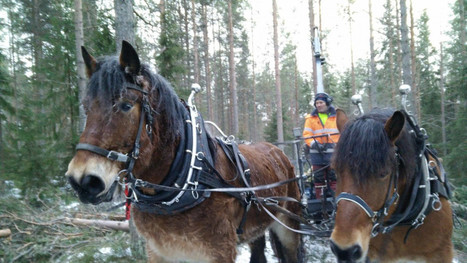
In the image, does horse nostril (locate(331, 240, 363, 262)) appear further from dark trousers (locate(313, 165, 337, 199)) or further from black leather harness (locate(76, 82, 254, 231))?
dark trousers (locate(313, 165, 337, 199))

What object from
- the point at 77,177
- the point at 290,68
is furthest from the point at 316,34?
the point at 290,68

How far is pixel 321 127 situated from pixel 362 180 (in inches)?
78.3

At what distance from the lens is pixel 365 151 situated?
2.08 metres

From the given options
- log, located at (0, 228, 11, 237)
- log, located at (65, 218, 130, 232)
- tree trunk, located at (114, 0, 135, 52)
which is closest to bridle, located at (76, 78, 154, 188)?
tree trunk, located at (114, 0, 135, 52)

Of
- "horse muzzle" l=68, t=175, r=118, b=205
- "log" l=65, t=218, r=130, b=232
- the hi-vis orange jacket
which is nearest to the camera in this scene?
"horse muzzle" l=68, t=175, r=118, b=205

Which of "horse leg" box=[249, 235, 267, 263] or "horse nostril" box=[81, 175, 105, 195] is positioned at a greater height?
"horse nostril" box=[81, 175, 105, 195]

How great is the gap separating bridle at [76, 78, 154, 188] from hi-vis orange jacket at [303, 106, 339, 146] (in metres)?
2.22

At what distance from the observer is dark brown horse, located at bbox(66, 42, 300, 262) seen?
74.5 inches

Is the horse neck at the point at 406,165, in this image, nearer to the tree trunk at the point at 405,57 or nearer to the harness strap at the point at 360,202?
the harness strap at the point at 360,202

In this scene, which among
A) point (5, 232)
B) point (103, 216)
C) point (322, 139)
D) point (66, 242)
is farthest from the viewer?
point (103, 216)

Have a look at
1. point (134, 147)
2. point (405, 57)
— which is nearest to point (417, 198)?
point (134, 147)

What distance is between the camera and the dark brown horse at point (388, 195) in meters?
2.00

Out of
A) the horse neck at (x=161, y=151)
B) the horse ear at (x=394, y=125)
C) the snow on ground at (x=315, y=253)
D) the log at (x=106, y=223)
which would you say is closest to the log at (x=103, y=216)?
the log at (x=106, y=223)

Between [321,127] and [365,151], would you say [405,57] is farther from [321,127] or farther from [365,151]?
[365,151]
